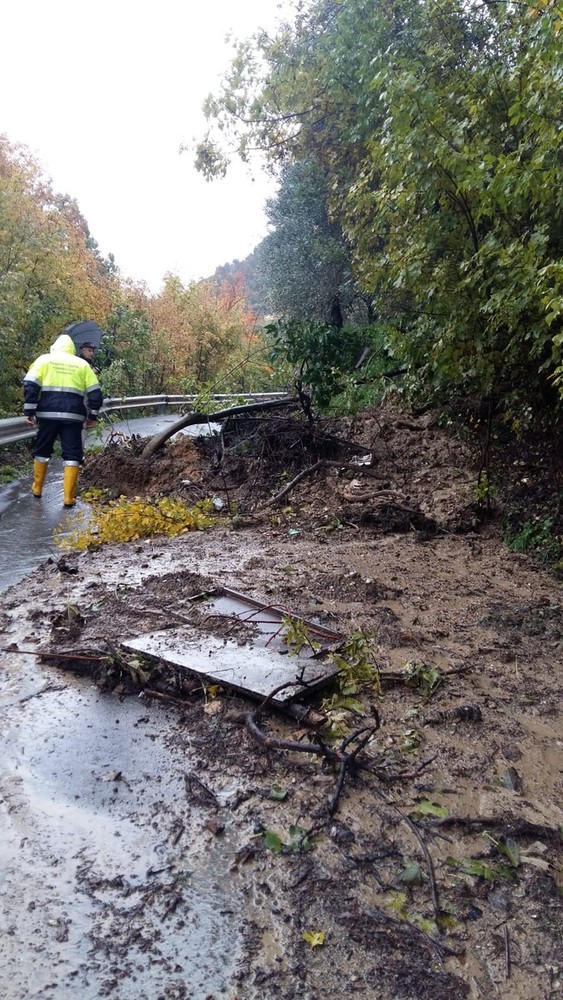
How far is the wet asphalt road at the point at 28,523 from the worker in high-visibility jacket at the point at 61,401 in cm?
40

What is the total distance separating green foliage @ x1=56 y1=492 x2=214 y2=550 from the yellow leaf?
482 centimetres

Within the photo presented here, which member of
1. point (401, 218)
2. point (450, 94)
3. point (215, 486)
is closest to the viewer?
point (450, 94)

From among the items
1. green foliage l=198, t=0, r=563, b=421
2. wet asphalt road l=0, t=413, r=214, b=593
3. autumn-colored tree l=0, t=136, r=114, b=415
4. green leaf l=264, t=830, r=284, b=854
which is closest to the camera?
green leaf l=264, t=830, r=284, b=854

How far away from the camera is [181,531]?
739 centimetres

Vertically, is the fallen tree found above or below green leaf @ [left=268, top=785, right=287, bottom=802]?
above

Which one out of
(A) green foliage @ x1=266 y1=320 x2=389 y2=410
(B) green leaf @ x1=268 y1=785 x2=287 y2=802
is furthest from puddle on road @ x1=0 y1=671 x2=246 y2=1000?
Result: (A) green foliage @ x1=266 y1=320 x2=389 y2=410

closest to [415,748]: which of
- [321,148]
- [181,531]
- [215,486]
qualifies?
[181,531]

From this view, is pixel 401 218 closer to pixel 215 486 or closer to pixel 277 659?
pixel 215 486

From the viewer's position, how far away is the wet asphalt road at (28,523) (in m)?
6.18

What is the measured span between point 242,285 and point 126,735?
63436 mm

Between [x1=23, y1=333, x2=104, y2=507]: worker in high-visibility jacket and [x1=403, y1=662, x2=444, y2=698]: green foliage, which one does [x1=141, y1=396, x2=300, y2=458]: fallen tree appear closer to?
[x1=23, y1=333, x2=104, y2=507]: worker in high-visibility jacket

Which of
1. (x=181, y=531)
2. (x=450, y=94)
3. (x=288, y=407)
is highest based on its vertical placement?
(x=450, y=94)

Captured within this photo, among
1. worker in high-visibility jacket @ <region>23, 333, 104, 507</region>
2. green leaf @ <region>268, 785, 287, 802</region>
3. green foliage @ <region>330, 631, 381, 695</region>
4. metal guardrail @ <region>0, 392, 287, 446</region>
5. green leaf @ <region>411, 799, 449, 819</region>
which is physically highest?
worker in high-visibility jacket @ <region>23, 333, 104, 507</region>

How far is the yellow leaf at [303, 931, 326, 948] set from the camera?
2.27 meters
